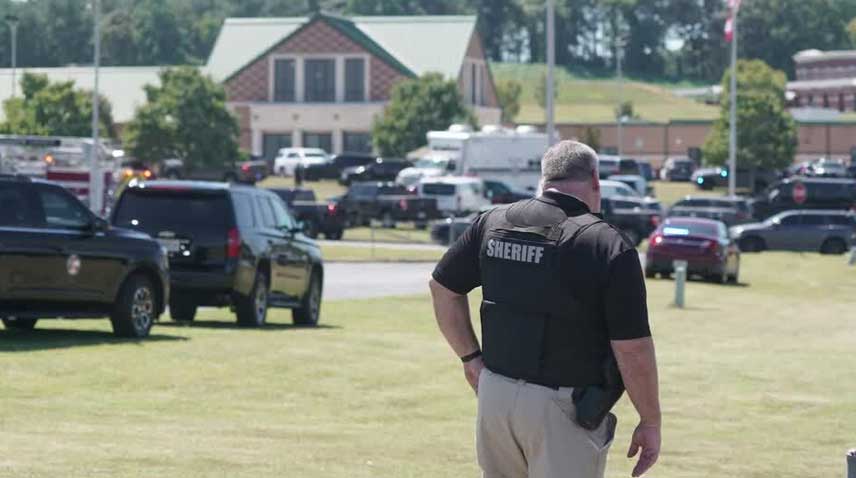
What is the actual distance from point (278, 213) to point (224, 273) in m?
2.08

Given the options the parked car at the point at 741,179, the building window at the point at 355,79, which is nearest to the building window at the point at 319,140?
the building window at the point at 355,79

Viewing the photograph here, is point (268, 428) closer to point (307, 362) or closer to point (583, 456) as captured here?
point (307, 362)

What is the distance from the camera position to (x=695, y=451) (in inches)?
545

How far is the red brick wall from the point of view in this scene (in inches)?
4318

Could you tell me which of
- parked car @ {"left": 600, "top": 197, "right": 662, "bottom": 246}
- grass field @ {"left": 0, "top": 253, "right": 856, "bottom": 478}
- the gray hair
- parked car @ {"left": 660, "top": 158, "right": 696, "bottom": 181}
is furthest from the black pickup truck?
the gray hair

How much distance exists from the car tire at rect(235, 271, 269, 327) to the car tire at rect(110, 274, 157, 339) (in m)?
2.35

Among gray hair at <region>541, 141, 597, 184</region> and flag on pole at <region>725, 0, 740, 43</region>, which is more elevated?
flag on pole at <region>725, 0, 740, 43</region>

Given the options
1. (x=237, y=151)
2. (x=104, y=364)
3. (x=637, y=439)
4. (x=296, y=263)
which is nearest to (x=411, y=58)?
(x=237, y=151)

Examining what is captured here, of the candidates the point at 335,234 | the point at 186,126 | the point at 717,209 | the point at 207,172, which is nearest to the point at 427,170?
the point at 207,172

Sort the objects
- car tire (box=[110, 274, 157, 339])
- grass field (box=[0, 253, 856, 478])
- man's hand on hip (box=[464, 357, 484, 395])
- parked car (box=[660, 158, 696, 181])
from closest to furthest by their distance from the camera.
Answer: man's hand on hip (box=[464, 357, 484, 395]), grass field (box=[0, 253, 856, 478]), car tire (box=[110, 274, 157, 339]), parked car (box=[660, 158, 696, 181])

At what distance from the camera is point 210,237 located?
2255cm

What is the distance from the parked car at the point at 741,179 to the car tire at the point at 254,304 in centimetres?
7167

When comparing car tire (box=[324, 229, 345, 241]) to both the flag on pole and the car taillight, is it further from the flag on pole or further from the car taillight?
the car taillight

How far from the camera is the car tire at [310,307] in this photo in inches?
990
